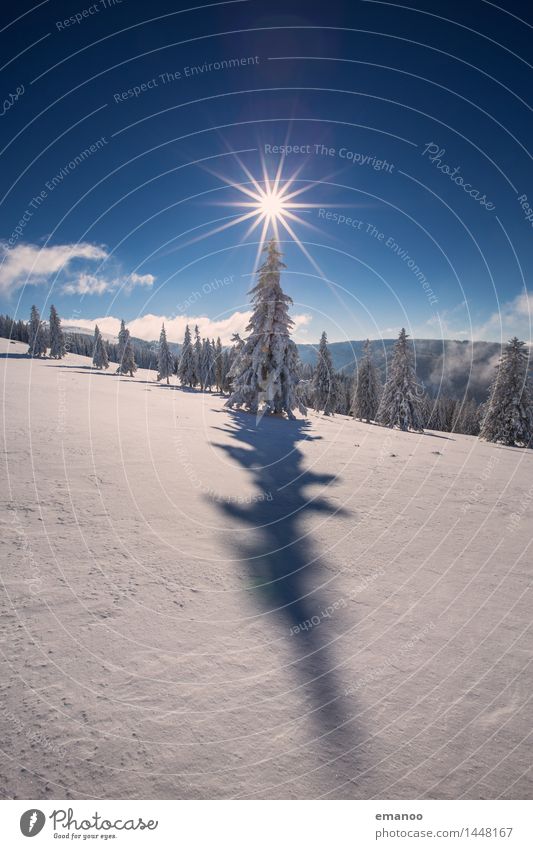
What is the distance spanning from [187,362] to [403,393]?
42.6 meters

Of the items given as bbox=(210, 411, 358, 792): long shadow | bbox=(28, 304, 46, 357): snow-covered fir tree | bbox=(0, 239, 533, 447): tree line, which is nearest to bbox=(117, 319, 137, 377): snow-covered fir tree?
bbox=(0, 239, 533, 447): tree line

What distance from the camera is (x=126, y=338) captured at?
239 ft

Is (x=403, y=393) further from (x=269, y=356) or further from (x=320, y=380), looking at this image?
(x=269, y=356)

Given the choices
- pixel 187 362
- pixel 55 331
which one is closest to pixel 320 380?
pixel 187 362

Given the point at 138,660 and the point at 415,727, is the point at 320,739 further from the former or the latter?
the point at 138,660

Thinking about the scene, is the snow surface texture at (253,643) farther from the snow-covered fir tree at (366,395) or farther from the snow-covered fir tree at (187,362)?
the snow-covered fir tree at (187,362)

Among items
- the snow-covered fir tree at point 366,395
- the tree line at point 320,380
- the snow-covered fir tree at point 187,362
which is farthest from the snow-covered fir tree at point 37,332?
the snow-covered fir tree at point 366,395

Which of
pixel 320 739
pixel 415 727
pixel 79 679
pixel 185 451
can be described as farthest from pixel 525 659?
pixel 185 451

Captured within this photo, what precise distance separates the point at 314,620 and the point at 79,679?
1877mm

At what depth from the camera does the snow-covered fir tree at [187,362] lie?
66.8m

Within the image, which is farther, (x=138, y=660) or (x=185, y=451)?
(x=185, y=451)
